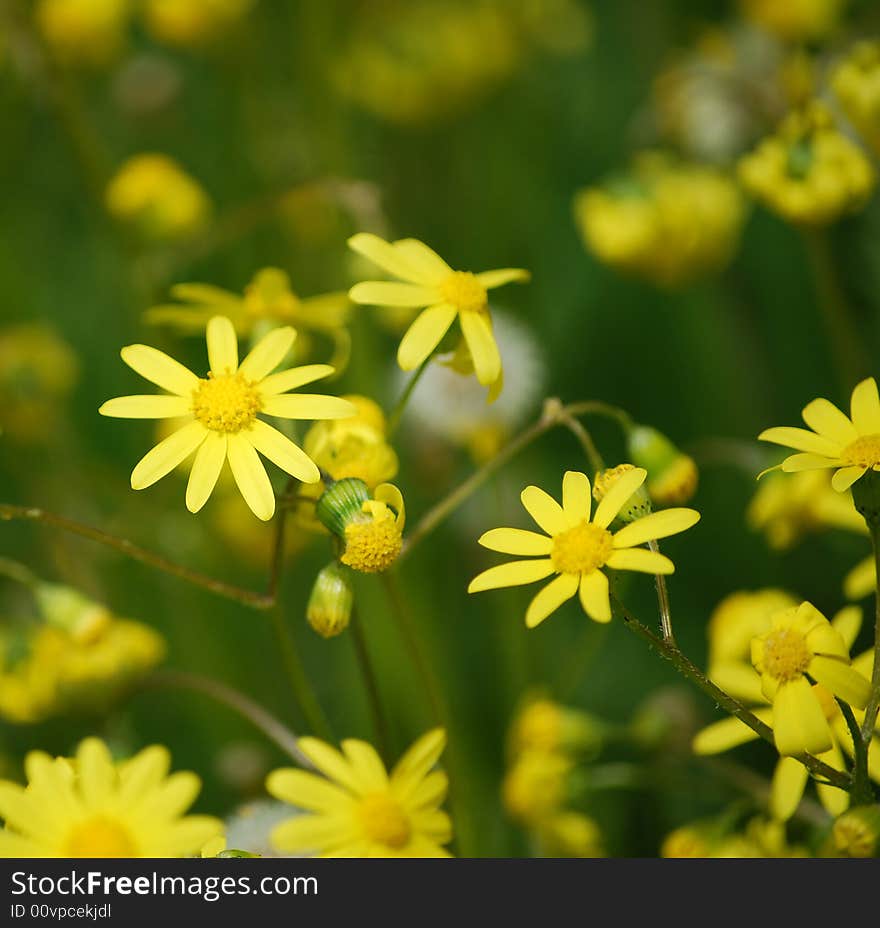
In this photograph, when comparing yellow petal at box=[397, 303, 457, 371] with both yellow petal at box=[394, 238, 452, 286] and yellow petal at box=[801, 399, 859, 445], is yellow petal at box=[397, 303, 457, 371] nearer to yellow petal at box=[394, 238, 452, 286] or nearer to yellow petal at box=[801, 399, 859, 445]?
yellow petal at box=[394, 238, 452, 286]

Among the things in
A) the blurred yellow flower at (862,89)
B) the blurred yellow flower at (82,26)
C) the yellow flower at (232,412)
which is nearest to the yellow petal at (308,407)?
the yellow flower at (232,412)

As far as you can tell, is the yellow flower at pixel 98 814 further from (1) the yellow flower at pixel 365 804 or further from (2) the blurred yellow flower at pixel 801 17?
(2) the blurred yellow flower at pixel 801 17

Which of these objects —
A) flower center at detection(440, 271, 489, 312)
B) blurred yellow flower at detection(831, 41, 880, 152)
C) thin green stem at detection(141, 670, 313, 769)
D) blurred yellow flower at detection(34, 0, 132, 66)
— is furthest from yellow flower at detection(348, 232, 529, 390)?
blurred yellow flower at detection(34, 0, 132, 66)

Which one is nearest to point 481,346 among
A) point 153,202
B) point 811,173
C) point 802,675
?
point 802,675

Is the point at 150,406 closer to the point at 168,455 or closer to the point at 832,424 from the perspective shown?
the point at 168,455

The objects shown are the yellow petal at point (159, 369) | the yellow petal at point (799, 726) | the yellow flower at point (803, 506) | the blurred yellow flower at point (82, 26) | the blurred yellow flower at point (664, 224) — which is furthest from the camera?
the blurred yellow flower at point (82, 26)
